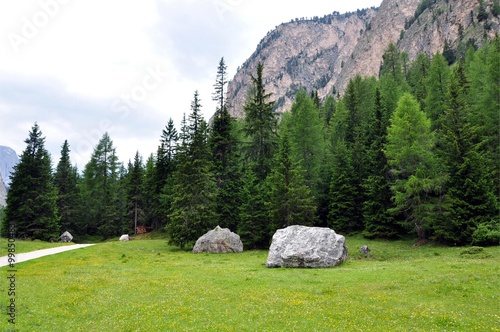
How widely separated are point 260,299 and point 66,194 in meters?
71.9

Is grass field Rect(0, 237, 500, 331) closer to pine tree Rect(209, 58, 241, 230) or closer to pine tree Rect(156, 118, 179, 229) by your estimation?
pine tree Rect(209, 58, 241, 230)

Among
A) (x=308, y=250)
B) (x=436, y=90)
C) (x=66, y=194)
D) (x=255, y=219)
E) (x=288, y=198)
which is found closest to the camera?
(x=308, y=250)

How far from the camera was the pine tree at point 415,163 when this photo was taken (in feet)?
128

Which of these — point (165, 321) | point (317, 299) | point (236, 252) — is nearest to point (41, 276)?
point (165, 321)

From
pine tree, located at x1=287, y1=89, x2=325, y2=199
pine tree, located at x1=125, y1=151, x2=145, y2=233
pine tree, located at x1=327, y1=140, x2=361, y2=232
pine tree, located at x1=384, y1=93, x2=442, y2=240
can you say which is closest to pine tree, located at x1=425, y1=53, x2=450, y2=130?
pine tree, located at x1=384, y1=93, x2=442, y2=240

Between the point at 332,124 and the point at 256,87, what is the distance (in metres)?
23.0

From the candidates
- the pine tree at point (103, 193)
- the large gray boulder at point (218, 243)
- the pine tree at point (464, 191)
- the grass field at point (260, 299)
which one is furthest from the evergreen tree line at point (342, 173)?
the grass field at point (260, 299)

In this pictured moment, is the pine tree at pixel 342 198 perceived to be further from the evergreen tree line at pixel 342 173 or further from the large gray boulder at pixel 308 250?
the large gray boulder at pixel 308 250

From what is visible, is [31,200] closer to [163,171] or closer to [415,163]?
[163,171]

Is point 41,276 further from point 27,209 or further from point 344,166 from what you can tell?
point 344,166

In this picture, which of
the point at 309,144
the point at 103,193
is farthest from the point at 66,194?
the point at 309,144

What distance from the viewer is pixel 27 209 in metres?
55.0

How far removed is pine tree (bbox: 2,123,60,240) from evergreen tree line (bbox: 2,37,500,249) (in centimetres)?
19

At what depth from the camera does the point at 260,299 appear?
16.9m
